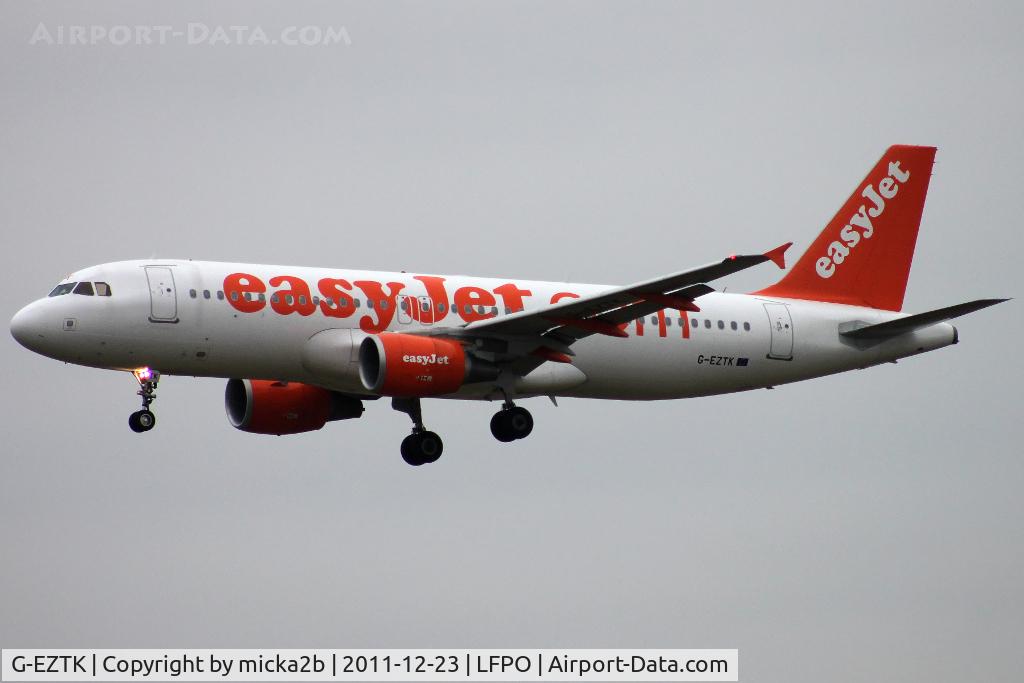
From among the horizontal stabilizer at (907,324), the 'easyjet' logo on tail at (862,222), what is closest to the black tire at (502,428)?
the horizontal stabilizer at (907,324)

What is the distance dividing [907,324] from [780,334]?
3624 millimetres

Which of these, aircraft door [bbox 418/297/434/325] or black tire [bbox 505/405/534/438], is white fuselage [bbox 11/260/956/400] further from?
black tire [bbox 505/405/534/438]

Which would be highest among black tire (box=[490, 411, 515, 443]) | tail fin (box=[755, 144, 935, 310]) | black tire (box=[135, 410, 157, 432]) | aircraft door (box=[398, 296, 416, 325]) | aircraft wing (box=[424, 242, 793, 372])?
tail fin (box=[755, 144, 935, 310])

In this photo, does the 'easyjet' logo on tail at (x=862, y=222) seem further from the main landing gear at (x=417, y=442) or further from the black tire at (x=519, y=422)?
the main landing gear at (x=417, y=442)

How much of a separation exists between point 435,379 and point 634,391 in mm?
7336

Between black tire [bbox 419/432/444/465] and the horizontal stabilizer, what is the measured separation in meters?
12.5

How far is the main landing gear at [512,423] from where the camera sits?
51.5 metres

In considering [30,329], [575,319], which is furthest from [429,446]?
[30,329]

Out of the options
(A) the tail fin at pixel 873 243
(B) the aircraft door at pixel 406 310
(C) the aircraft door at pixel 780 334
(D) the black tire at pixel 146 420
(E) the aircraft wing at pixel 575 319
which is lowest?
(D) the black tire at pixel 146 420

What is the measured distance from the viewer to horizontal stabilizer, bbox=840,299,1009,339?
51025 millimetres

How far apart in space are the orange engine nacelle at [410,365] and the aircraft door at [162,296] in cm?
488

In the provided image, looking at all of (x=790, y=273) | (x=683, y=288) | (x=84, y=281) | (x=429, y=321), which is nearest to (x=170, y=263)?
(x=84, y=281)

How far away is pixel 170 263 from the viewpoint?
160 feet

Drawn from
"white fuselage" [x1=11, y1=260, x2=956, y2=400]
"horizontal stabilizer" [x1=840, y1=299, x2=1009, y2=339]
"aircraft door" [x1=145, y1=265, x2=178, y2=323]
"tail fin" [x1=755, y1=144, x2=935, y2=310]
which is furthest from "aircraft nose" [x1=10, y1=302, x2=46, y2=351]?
"horizontal stabilizer" [x1=840, y1=299, x2=1009, y2=339]
